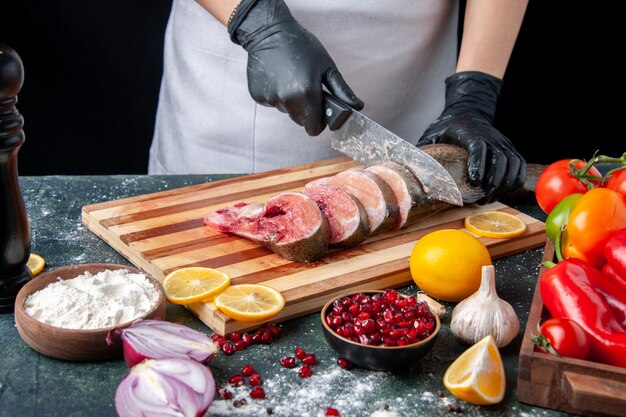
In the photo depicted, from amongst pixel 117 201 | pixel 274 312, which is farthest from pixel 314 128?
pixel 274 312

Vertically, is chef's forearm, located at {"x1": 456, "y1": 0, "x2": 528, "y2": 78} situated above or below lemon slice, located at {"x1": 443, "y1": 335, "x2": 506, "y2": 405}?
above

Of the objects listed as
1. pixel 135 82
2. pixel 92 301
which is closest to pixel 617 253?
pixel 92 301

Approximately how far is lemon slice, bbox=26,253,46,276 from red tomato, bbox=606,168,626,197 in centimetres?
190

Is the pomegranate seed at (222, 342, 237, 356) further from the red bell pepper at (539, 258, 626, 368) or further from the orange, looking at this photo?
the red bell pepper at (539, 258, 626, 368)

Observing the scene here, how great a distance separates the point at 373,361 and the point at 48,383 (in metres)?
0.85

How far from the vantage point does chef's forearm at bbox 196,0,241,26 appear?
338cm

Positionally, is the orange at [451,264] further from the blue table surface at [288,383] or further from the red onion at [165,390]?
the red onion at [165,390]

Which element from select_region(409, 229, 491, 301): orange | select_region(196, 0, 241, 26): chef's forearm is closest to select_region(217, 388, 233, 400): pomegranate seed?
select_region(409, 229, 491, 301): orange

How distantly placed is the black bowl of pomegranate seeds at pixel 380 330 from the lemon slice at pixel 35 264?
1.02 meters

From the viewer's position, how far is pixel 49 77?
5355 millimetres

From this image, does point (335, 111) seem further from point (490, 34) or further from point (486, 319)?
point (486, 319)

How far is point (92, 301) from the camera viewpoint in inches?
85.0

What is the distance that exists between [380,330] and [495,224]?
3.62 ft

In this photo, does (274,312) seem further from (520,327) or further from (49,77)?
(49,77)
